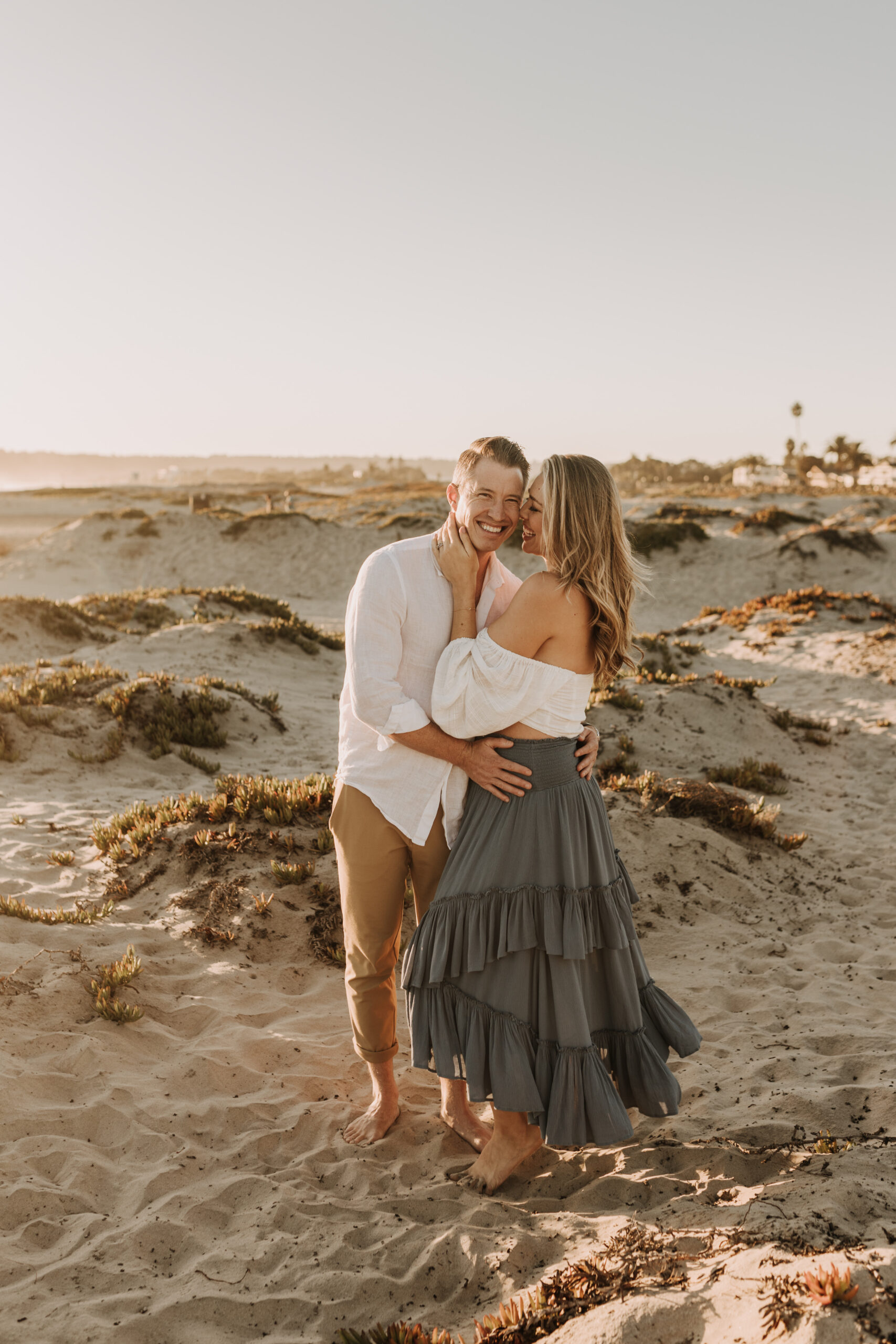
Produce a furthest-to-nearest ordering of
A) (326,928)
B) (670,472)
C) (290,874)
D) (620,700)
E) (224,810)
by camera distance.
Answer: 1. (670,472)
2. (620,700)
3. (224,810)
4. (290,874)
5. (326,928)

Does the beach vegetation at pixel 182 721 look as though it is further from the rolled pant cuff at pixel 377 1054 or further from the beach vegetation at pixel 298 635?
the rolled pant cuff at pixel 377 1054

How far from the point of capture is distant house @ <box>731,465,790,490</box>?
65625mm

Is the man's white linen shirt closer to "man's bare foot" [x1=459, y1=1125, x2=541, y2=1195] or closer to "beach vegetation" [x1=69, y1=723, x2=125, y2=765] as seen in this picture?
"man's bare foot" [x1=459, y1=1125, x2=541, y2=1195]

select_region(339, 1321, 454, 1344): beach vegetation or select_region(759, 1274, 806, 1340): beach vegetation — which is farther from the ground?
select_region(759, 1274, 806, 1340): beach vegetation

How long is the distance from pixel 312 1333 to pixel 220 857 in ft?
13.1

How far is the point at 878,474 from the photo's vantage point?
68.8 meters

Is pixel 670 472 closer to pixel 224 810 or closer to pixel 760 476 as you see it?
pixel 760 476

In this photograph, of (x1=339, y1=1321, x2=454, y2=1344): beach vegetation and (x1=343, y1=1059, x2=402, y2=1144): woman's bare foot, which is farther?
(x1=343, y1=1059, x2=402, y2=1144): woman's bare foot

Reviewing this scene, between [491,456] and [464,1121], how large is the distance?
9.57 feet

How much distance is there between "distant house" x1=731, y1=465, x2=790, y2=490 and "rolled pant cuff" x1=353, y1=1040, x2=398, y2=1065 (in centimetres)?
6518

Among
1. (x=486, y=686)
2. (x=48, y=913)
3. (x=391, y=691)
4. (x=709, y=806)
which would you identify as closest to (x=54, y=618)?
(x=48, y=913)

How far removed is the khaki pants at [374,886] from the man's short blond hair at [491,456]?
1.33m

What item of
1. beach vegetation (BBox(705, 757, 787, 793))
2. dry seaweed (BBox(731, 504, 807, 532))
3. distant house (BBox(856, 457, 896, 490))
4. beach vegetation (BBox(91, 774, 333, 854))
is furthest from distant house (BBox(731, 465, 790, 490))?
beach vegetation (BBox(91, 774, 333, 854))

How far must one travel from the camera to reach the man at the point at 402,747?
314cm
